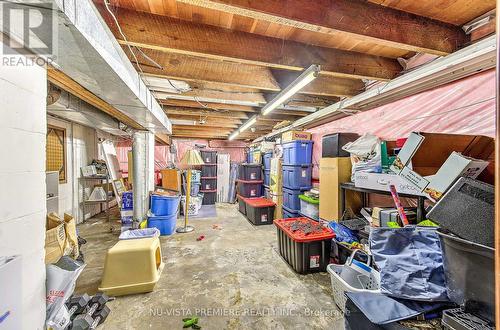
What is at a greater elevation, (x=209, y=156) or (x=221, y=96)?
(x=221, y=96)

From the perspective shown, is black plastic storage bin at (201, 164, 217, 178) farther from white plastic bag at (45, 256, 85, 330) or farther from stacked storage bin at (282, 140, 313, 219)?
white plastic bag at (45, 256, 85, 330)

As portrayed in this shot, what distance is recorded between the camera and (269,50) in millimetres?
1874

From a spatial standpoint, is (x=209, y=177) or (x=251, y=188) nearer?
(x=251, y=188)

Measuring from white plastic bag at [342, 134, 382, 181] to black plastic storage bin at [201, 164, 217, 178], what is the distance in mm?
4830

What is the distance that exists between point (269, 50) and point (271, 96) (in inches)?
44.8

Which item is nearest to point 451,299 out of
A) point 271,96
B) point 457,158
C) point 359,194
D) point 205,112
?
point 457,158

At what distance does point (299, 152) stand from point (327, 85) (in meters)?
1.56

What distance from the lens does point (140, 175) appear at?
Result: 3.66 m

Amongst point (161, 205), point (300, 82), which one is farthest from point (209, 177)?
point (300, 82)

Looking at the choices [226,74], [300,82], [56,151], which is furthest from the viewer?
[56,151]

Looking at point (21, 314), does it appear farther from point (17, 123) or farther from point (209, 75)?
point (209, 75)

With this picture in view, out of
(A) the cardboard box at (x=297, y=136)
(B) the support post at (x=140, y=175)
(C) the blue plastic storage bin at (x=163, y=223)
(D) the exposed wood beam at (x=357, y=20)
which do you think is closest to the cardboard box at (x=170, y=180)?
(B) the support post at (x=140, y=175)

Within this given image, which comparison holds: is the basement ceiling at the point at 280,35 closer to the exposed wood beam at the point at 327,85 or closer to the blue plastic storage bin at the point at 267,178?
the exposed wood beam at the point at 327,85

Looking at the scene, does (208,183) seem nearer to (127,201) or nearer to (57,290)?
(127,201)
